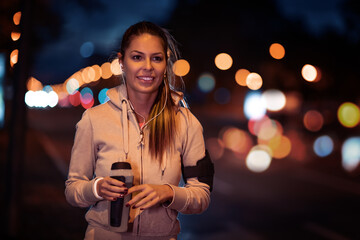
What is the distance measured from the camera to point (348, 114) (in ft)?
104

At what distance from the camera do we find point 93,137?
251 cm

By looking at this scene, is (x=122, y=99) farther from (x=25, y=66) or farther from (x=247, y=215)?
(x=247, y=215)

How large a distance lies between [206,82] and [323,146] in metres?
39.7

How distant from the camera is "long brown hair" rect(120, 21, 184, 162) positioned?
2525 mm

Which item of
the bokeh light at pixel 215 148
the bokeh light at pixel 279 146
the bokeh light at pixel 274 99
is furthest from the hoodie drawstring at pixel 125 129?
the bokeh light at pixel 274 99

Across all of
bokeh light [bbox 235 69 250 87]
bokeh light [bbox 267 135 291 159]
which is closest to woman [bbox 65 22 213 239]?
bokeh light [bbox 267 135 291 159]

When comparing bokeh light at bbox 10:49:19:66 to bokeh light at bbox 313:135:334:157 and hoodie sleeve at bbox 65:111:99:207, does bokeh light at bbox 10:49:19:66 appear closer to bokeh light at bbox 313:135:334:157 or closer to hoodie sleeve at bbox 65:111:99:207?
hoodie sleeve at bbox 65:111:99:207

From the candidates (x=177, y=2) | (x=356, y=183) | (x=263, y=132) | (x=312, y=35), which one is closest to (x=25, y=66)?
(x=356, y=183)

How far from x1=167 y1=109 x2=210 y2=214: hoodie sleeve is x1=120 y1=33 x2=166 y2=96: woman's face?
0.89 ft

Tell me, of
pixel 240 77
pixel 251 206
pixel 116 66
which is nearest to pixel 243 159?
pixel 251 206

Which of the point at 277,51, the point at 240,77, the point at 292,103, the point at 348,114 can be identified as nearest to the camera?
the point at 348,114

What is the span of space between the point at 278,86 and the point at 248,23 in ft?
19.1

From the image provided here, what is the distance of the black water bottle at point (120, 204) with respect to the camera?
7.52 feet

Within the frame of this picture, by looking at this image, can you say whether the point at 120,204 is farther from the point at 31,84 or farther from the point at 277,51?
the point at 277,51
